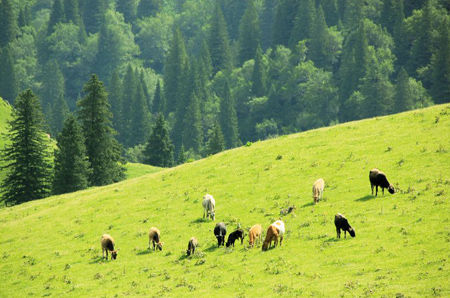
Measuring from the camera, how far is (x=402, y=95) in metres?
163

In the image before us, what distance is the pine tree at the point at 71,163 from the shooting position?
7962cm

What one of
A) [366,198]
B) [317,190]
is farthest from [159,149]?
[366,198]

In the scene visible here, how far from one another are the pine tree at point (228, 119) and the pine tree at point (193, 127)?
669cm

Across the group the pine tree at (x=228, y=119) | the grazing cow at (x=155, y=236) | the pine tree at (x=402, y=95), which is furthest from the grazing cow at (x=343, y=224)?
the pine tree at (x=228, y=119)

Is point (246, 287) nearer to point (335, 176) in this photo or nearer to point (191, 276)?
point (191, 276)

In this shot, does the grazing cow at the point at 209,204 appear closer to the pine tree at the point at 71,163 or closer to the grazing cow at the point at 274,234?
the grazing cow at the point at 274,234

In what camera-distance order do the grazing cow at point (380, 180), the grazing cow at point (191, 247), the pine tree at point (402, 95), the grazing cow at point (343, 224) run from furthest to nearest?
the pine tree at point (402, 95), the grazing cow at point (380, 180), the grazing cow at point (191, 247), the grazing cow at point (343, 224)

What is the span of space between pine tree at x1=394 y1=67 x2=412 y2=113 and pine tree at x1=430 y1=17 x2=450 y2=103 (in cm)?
565

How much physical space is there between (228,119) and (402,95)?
171 feet

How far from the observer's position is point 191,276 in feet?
119

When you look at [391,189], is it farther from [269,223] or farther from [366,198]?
[269,223]

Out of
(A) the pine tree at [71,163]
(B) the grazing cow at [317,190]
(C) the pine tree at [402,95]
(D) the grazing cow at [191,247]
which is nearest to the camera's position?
(D) the grazing cow at [191,247]

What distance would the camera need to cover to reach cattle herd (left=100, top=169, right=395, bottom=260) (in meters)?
36.7

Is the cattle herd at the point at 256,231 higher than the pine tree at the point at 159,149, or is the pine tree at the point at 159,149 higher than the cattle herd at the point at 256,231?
the pine tree at the point at 159,149
